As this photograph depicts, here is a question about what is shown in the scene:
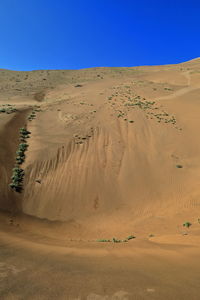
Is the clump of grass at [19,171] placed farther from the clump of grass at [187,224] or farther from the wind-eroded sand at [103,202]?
the clump of grass at [187,224]

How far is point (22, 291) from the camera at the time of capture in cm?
248

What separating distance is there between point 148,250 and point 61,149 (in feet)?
28.7

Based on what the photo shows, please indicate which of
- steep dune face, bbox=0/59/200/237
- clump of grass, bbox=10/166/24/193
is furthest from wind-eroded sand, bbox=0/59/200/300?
clump of grass, bbox=10/166/24/193

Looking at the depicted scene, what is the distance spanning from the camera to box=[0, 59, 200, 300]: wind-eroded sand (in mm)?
2852

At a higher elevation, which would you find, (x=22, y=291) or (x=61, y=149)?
(x=61, y=149)

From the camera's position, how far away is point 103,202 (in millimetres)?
8438

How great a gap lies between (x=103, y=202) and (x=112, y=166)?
273 centimetres

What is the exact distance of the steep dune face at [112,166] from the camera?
7.86 metres

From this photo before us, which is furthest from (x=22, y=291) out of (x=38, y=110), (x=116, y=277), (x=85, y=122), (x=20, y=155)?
(x=38, y=110)

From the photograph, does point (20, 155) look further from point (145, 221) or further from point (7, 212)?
point (145, 221)

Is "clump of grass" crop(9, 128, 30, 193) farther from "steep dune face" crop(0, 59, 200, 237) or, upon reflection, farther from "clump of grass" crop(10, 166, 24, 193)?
"steep dune face" crop(0, 59, 200, 237)

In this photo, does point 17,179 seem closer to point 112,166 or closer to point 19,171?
point 19,171

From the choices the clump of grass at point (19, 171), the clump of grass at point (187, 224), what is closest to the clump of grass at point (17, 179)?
the clump of grass at point (19, 171)

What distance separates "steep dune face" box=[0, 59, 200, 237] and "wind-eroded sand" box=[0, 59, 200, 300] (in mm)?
60
